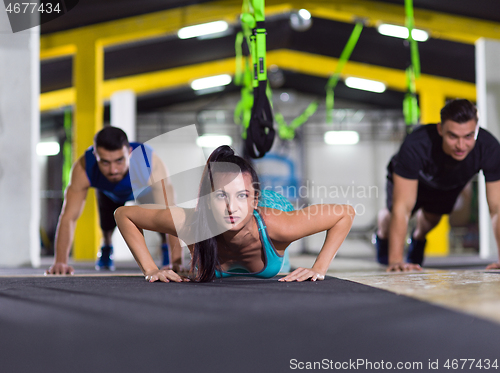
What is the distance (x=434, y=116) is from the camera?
9445 mm

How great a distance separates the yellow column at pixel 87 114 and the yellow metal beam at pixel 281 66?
2.32m

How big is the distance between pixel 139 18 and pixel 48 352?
5983mm

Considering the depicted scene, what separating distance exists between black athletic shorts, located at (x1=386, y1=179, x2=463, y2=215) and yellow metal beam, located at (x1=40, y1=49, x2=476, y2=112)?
251 inches

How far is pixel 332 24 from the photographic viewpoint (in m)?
7.79

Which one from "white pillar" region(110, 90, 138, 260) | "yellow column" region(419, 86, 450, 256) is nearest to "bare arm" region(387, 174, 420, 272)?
"white pillar" region(110, 90, 138, 260)

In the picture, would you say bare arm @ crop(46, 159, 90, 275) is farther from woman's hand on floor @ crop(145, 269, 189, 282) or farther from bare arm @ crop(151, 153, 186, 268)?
woman's hand on floor @ crop(145, 269, 189, 282)

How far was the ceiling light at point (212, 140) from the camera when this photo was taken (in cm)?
1127

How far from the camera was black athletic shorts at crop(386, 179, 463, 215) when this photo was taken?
125 inches

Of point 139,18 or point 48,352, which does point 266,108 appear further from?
point 139,18

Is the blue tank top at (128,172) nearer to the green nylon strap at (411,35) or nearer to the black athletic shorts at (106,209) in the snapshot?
the black athletic shorts at (106,209)

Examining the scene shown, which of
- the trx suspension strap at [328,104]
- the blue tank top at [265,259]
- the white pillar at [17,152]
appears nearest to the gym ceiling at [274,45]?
the trx suspension strap at [328,104]

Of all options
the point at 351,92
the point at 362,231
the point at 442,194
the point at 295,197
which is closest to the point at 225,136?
the point at 295,197

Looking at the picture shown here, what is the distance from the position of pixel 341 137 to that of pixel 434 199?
8.73 m

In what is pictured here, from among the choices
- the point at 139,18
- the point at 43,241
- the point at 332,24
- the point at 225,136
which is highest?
the point at 332,24
